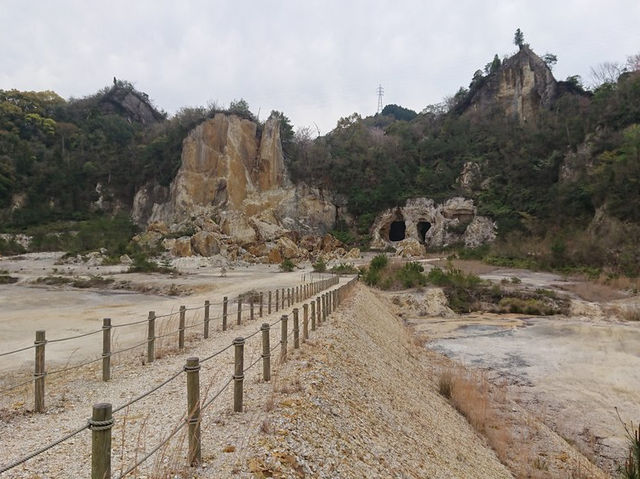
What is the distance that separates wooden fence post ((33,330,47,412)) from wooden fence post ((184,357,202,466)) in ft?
10.8

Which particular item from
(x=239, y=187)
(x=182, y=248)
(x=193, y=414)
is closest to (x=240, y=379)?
(x=193, y=414)

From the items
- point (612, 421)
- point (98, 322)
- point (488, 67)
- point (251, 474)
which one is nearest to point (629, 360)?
point (612, 421)

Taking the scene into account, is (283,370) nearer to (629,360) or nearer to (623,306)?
(629,360)

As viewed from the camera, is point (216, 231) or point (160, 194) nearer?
point (216, 231)

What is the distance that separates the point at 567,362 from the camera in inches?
508

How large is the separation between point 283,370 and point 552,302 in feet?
64.7

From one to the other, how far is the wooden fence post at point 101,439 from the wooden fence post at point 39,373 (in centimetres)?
399

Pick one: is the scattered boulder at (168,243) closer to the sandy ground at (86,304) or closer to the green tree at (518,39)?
the sandy ground at (86,304)

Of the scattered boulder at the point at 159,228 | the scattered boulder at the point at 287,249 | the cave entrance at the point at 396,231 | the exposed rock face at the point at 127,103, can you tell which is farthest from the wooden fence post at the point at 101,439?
the exposed rock face at the point at 127,103

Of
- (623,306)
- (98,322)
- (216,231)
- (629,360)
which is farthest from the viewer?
(216,231)

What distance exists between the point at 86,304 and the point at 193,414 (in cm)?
2031

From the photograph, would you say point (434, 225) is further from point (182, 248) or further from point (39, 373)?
point (39, 373)

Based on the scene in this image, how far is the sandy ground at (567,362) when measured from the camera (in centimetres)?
870

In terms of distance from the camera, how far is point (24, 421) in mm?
5527
